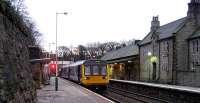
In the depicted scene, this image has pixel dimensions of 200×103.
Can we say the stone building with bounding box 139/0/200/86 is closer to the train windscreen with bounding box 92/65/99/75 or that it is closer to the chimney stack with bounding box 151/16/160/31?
the chimney stack with bounding box 151/16/160/31

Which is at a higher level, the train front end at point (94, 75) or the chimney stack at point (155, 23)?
the chimney stack at point (155, 23)

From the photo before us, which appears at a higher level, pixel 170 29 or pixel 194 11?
pixel 194 11

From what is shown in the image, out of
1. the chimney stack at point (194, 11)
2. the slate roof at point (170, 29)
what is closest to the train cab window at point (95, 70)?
the slate roof at point (170, 29)

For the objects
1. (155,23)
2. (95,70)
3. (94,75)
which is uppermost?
(155,23)

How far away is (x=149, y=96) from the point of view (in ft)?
98.9

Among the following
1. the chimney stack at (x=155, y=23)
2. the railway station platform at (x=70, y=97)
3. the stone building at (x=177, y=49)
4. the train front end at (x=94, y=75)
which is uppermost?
the chimney stack at (x=155, y=23)

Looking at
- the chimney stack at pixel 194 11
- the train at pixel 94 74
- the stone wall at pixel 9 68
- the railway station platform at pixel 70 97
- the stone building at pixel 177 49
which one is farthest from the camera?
the chimney stack at pixel 194 11

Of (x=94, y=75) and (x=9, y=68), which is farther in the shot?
(x=94, y=75)

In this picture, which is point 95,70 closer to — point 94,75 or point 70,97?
point 94,75

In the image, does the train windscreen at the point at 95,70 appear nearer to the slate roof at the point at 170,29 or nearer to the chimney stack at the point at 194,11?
the slate roof at the point at 170,29

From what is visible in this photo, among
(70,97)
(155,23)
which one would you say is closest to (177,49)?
(155,23)

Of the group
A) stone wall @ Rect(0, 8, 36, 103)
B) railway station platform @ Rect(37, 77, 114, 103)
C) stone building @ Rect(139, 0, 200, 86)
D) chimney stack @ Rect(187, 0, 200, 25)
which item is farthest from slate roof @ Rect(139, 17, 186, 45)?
stone wall @ Rect(0, 8, 36, 103)

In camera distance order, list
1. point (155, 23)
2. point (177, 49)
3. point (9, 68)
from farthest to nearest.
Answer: point (155, 23)
point (177, 49)
point (9, 68)

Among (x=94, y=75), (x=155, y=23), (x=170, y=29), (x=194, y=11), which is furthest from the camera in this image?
(x=155, y=23)
